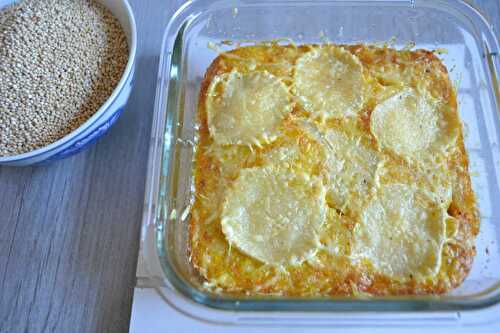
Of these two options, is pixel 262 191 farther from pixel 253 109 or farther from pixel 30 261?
pixel 30 261

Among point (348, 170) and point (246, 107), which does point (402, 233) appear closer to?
point (348, 170)

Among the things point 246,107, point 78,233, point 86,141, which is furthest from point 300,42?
point 78,233

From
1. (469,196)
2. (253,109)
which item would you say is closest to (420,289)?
(469,196)

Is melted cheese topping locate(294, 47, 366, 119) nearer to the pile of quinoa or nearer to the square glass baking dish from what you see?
the square glass baking dish

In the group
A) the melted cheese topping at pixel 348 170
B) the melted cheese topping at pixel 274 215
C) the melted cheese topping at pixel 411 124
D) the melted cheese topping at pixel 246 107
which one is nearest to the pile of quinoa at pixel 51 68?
the melted cheese topping at pixel 246 107

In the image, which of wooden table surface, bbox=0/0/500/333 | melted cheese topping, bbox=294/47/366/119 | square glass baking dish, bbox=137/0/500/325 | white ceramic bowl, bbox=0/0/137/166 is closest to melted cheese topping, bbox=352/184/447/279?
square glass baking dish, bbox=137/0/500/325

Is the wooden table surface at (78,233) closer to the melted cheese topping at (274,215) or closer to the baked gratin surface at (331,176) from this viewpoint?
the baked gratin surface at (331,176)
